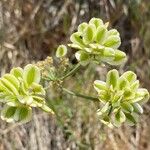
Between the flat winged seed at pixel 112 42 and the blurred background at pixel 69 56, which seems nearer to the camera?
the flat winged seed at pixel 112 42

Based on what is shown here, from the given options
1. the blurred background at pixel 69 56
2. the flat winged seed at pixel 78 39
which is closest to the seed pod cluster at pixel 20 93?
the flat winged seed at pixel 78 39

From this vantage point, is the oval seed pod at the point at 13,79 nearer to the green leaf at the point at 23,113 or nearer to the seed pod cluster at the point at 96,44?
the green leaf at the point at 23,113

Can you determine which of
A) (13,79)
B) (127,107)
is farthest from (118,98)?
(13,79)

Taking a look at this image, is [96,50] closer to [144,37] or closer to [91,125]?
[91,125]

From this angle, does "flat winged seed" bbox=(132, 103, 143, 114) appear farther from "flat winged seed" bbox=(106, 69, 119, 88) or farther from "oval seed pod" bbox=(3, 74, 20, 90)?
"oval seed pod" bbox=(3, 74, 20, 90)

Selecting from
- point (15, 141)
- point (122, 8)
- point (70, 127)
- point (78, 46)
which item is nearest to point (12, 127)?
point (15, 141)

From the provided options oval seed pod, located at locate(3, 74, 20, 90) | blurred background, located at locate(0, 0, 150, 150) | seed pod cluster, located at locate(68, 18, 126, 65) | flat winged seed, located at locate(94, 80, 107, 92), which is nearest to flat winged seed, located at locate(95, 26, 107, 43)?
seed pod cluster, located at locate(68, 18, 126, 65)
